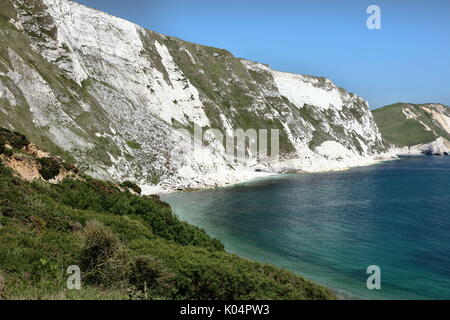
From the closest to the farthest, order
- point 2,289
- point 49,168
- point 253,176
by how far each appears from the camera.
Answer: point 2,289 < point 49,168 < point 253,176

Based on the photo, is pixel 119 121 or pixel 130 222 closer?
pixel 130 222

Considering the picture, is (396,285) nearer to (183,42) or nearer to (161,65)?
(161,65)

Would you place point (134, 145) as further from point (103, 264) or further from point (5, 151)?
point (103, 264)

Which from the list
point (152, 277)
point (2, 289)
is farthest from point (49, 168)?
point (2, 289)

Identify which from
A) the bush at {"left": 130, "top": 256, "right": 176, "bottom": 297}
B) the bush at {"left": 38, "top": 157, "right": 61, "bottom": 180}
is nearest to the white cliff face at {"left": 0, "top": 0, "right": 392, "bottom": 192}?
the bush at {"left": 38, "top": 157, "right": 61, "bottom": 180}

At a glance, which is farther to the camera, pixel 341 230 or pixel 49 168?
pixel 341 230

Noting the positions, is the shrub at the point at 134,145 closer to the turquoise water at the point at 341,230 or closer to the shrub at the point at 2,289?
the turquoise water at the point at 341,230

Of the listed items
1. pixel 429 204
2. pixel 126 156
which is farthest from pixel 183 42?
pixel 429 204
